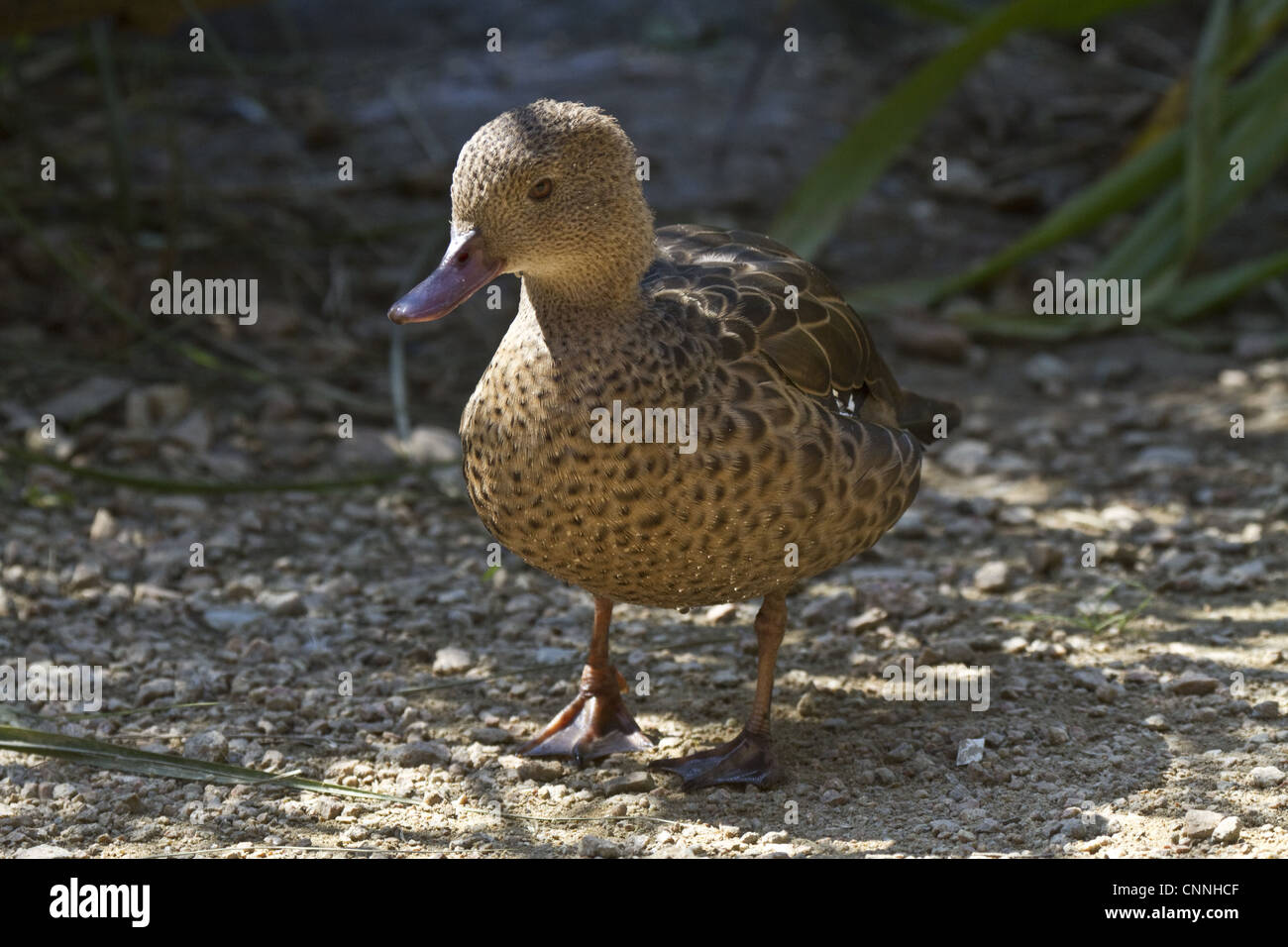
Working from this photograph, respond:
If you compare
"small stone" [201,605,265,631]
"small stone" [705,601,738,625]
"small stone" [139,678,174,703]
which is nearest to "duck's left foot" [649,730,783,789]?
"small stone" [705,601,738,625]

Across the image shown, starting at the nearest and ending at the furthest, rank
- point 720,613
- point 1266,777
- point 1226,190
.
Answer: point 1266,777, point 720,613, point 1226,190

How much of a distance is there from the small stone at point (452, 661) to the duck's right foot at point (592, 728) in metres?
0.41

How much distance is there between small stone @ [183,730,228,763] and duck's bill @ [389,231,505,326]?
3.76ft

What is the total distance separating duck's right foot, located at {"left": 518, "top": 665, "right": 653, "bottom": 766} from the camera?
3586 millimetres

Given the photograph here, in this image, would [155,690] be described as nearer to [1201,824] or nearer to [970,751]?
[970,751]

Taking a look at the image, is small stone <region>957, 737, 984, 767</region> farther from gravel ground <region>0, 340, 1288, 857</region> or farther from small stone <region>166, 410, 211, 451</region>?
small stone <region>166, 410, 211, 451</region>

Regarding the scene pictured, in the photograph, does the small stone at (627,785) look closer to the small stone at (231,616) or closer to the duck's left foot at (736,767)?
the duck's left foot at (736,767)

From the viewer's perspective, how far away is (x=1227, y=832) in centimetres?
299

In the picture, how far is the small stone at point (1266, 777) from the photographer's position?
323 centimetres

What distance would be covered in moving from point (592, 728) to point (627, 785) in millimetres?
203

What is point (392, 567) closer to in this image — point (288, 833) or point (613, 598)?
point (613, 598)

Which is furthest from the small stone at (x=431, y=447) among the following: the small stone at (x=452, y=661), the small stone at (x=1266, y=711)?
the small stone at (x=1266, y=711)

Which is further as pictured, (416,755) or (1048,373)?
(1048,373)

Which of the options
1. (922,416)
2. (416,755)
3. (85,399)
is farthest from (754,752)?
(85,399)
